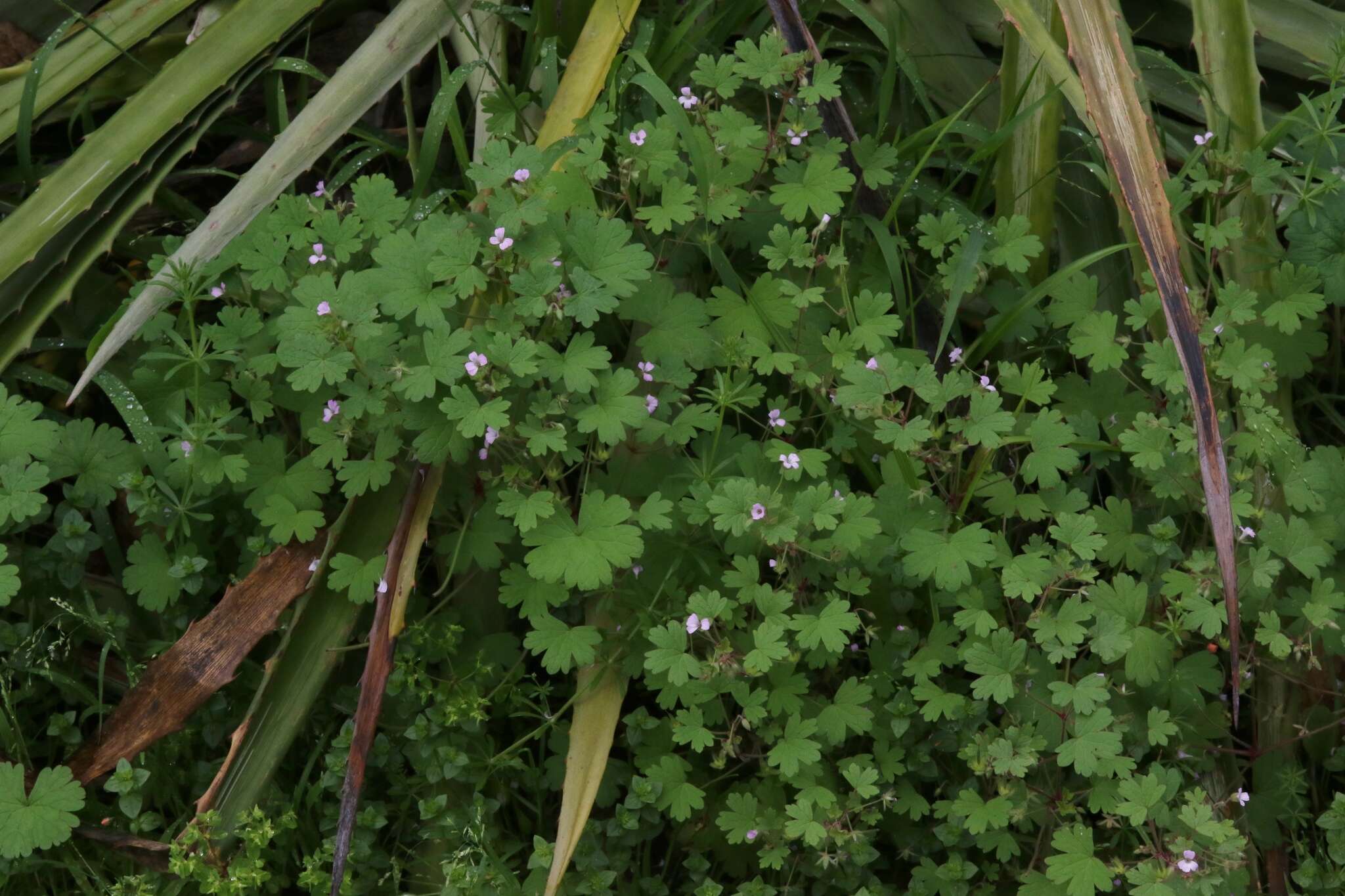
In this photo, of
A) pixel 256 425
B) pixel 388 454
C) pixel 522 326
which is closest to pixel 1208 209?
pixel 522 326

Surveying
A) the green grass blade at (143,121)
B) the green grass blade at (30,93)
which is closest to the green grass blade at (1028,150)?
the green grass blade at (143,121)

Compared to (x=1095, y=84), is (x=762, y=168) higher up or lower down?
lower down

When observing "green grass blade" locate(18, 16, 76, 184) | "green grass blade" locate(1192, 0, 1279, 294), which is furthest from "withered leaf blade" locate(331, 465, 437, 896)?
"green grass blade" locate(1192, 0, 1279, 294)

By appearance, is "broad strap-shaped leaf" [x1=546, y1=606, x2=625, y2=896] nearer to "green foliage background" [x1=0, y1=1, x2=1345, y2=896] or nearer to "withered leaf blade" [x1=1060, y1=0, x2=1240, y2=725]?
"green foliage background" [x1=0, y1=1, x2=1345, y2=896]


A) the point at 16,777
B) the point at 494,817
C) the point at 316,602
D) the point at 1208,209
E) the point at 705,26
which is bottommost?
the point at 494,817

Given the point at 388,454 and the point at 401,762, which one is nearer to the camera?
the point at 388,454

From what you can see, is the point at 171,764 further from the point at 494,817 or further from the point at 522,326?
the point at 522,326
